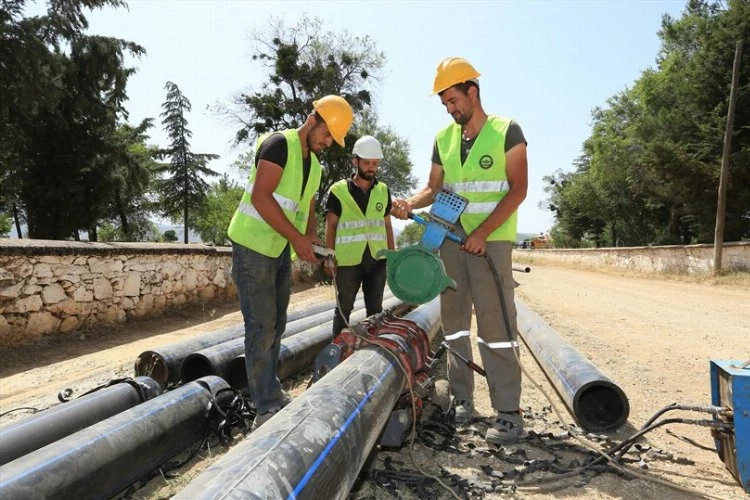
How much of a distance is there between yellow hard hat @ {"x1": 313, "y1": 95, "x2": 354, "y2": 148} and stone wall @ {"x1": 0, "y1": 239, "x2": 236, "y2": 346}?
4884 millimetres

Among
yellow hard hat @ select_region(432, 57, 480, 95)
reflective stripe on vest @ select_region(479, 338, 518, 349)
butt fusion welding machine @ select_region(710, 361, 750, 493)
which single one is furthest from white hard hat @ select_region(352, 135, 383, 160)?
butt fusion welding machine @ select_region(710, 361, 750, 493)

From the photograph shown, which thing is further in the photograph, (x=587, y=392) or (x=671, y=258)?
(x=671, y=258)

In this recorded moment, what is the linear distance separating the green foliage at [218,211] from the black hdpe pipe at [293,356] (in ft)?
117

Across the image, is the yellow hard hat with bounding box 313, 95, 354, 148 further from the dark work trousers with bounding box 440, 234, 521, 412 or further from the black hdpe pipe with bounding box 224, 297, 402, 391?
the black hdpe pipe with bounding box 224, 297, 402, 391

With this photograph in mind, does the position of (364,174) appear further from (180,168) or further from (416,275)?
(180,168)

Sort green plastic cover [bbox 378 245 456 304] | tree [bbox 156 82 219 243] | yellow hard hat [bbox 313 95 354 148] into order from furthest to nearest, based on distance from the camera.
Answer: tree [bbox 156 82 219 243] → yellow hard hat [bbox 313 95 354 148] → green plastic cover [bbox 378 245 456 304]

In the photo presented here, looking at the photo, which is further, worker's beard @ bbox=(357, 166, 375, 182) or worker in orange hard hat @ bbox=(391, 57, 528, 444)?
worker's beard @ bbox=(357, 166, 375, 182)

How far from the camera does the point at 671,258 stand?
18.9 m

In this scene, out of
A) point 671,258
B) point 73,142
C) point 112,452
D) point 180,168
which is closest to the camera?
point 112,452

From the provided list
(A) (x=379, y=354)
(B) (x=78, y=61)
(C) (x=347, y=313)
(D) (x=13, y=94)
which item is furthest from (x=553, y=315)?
(B) (x=78, y=61)

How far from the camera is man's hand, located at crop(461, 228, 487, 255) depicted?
316cm

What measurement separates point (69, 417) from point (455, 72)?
3.04 meters

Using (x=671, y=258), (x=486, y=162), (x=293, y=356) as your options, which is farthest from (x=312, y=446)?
(x=671, y=258)

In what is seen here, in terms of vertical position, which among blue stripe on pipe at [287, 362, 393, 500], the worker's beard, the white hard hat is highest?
the white hard hat
